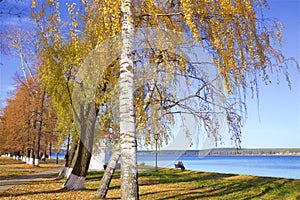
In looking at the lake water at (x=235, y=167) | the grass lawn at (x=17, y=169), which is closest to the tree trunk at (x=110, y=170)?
the lake water at (x=235, y=167)

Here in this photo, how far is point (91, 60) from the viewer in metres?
7.71

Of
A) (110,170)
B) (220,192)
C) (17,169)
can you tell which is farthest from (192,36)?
(17,169)

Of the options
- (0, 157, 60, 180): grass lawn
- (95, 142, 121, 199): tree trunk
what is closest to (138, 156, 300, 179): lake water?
(95, 142, 121, 199): tree trunk

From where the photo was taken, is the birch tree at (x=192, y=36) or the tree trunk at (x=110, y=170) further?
the tree trunk at (x=110, y=170)

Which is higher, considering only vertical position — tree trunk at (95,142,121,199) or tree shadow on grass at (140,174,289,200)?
tree trunk at (95,142,121,199)

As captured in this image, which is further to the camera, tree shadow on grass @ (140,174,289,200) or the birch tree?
tree shadow on grass @ (140,174,289,200)

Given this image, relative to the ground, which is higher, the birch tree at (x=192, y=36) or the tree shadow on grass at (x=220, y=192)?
the birch tree at (x=192, y=36)

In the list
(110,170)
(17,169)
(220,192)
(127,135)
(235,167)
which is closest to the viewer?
(127,135)

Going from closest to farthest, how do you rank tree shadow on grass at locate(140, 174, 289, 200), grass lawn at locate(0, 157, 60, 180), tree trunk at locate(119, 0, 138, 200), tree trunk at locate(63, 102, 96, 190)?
1. tree trunk at locate(119, 0, 138, 200)
2. tree shadow on grass at locate(140, 174, 289, 200)
3. tree trunk at locate(63, 102, 96, 190)
4. grass lawn at locate(0, 157, 60, 180)

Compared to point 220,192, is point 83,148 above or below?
above

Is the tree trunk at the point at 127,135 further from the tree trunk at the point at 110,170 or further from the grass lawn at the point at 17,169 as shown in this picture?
the grass lawn at the point at 17,169

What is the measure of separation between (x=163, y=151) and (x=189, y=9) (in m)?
4.09

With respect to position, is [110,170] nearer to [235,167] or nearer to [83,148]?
[83,148]

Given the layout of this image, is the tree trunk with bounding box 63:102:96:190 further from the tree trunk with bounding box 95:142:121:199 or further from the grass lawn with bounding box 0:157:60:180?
the grass lawn with bounding box 0:157:60:180
